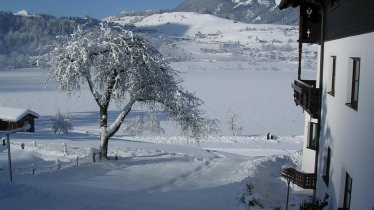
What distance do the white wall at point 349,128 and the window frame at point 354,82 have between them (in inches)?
5.7

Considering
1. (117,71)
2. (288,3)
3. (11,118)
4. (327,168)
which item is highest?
(288,3)

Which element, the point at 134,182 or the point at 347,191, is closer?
the point at 347,191

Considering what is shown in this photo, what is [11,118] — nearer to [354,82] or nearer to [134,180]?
[134,180]

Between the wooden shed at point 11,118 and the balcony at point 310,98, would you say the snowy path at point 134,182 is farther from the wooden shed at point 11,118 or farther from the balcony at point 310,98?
the wooden shed at point 11,118

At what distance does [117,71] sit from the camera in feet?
72.2

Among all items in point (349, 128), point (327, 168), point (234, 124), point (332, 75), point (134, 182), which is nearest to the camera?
point (349, 128)

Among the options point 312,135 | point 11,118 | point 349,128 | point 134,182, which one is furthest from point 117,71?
point 11,118

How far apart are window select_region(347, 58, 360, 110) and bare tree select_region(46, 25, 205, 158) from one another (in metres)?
12.5

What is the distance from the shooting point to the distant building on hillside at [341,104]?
9180 mm

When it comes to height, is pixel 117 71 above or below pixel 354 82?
below

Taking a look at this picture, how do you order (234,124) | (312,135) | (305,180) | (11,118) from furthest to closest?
(234,124) → (11,118) → (312,135) → (305,180)

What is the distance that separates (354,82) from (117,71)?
1363 cm

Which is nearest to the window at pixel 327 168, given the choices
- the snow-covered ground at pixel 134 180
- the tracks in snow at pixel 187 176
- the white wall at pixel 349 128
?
the white wall at pixel 349 128

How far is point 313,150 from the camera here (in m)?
16.9
